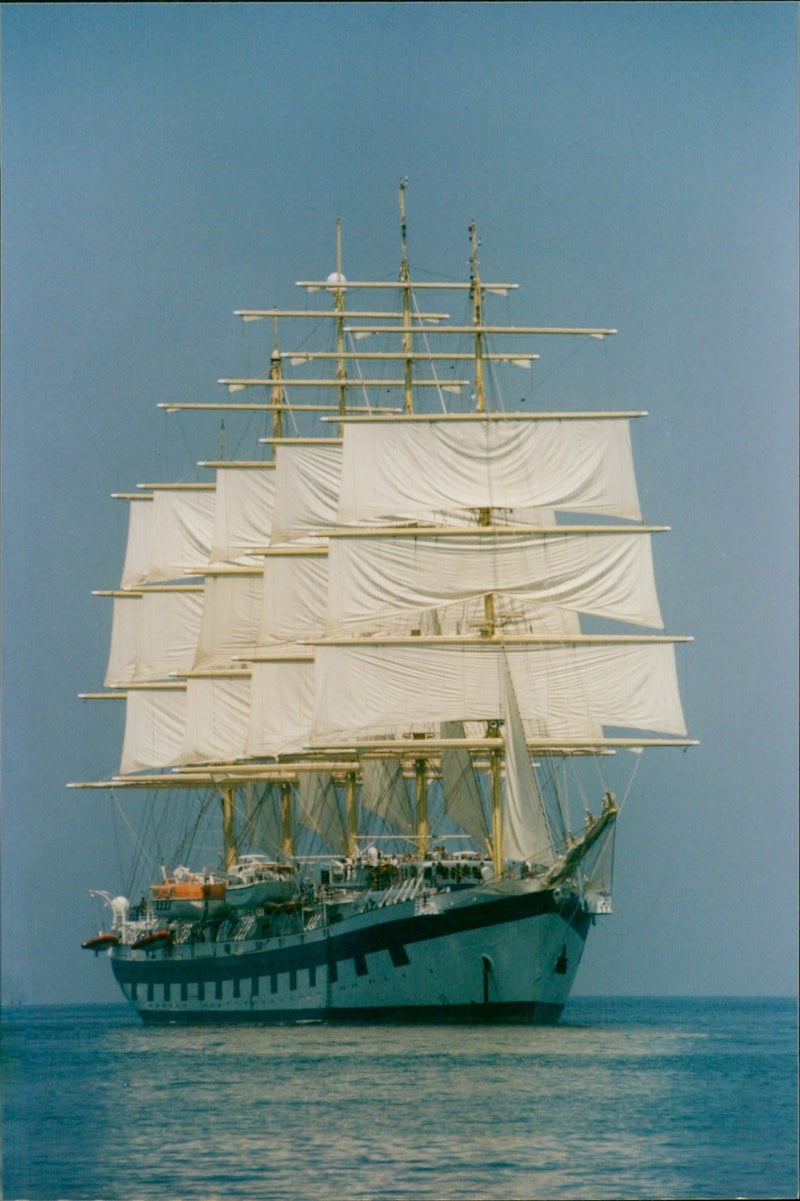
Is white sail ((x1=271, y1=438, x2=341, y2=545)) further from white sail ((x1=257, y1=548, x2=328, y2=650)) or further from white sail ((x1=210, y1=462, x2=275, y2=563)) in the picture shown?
Answer: white sail ((x1=210, y1=462, x2=275, y2=563))

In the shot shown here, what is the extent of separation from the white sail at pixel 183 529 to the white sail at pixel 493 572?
2070 cm

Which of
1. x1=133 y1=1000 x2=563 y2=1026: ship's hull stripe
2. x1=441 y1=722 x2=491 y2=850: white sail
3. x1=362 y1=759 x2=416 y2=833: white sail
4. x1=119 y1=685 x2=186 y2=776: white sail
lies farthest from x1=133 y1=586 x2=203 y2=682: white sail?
x1=441 y1=722 x2=491 y2=850: white sail

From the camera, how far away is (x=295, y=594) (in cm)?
9175

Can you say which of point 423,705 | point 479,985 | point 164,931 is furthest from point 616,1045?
point 164,931

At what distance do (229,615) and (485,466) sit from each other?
60.4 ft

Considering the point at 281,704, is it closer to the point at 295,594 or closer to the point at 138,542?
the point at 295,594

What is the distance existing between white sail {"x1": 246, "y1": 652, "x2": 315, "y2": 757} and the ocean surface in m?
15.8

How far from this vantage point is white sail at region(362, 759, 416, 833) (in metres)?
89.6

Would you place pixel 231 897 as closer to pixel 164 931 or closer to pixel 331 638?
pixel 164 931

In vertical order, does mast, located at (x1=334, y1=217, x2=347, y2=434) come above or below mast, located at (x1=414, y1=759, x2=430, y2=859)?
above

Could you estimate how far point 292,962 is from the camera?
85.1 metres

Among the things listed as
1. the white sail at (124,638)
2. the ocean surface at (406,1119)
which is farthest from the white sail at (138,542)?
the ocean surface at (406,1119)

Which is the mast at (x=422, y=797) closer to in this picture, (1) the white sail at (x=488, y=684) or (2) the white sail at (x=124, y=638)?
(1) the white sail at (x=488, y=684)

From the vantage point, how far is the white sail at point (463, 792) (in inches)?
3140
